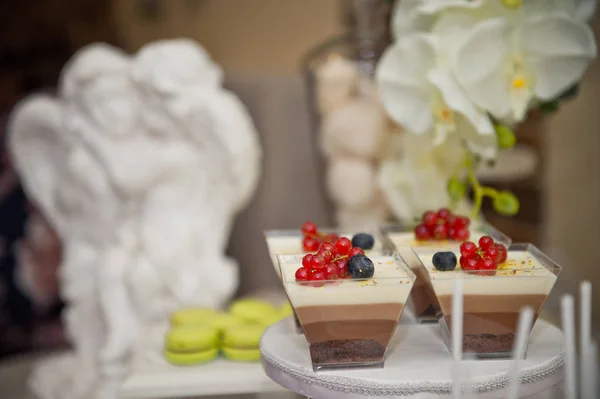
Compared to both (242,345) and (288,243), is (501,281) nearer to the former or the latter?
(288,243)

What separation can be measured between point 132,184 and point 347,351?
941 mm

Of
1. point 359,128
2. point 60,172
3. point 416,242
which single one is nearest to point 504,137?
point 416,242

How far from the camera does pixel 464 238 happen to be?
1086 millimetres

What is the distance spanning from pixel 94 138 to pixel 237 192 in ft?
1.22

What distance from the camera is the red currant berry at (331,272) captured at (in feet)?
2.87

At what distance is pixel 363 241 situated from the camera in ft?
3.49

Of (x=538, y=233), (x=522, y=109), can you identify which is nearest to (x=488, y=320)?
(x=522, y=109)

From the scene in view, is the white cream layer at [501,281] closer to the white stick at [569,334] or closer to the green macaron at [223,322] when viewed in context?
the white stick at [569,334]

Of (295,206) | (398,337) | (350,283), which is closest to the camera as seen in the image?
(350,283)

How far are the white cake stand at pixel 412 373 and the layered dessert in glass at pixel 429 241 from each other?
0.07m

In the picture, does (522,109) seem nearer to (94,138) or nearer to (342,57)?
(342,57)

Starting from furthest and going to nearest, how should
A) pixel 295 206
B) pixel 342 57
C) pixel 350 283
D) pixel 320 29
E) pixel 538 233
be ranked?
pixel 320 29
pixel 538 233
pixel 295 206
pixel 342 57
pixel 350 283

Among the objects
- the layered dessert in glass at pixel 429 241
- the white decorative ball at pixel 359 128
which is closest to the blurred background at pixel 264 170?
the white decorative ball at pixel 359 128

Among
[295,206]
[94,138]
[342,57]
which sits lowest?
[295,206]
